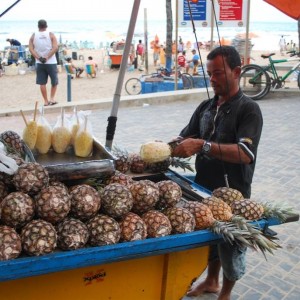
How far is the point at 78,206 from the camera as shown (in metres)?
2.37

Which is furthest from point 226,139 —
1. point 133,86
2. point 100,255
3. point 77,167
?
point 133,86

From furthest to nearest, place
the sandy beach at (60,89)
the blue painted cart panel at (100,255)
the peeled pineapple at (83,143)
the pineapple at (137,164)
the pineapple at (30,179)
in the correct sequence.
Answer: the sandy beach at (60,89), the pineapple at (137,164), the peeled pineapple at (83,143), the pineapple at (30,179), the blue painted cart panel at (100,255)

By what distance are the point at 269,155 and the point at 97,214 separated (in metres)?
6.10

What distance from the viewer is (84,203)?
2379 mm

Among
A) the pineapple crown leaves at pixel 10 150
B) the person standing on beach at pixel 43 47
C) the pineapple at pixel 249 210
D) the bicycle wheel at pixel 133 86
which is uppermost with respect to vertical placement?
the person standing on beach at pixel 43 47

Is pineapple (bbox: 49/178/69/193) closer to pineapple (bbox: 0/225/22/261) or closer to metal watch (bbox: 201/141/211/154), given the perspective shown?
pineapple (bbox: 0/225/22/261)

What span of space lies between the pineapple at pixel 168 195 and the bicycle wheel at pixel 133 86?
14363mm

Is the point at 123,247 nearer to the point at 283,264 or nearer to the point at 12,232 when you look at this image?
the point at 12,232

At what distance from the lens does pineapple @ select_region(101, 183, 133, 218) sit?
244 cm

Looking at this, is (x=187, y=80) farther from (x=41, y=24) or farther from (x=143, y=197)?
(x=143, y=197)

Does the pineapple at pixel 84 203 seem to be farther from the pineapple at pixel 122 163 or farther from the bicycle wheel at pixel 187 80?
the bicycle wheel at pixel 187 80

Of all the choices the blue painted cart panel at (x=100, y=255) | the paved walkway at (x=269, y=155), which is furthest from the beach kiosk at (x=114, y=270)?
the paved walkway at (x=269, y=155)

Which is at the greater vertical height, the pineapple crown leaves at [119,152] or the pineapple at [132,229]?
the pineapple crown leaves at [119,152]

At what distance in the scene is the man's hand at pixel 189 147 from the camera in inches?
126
